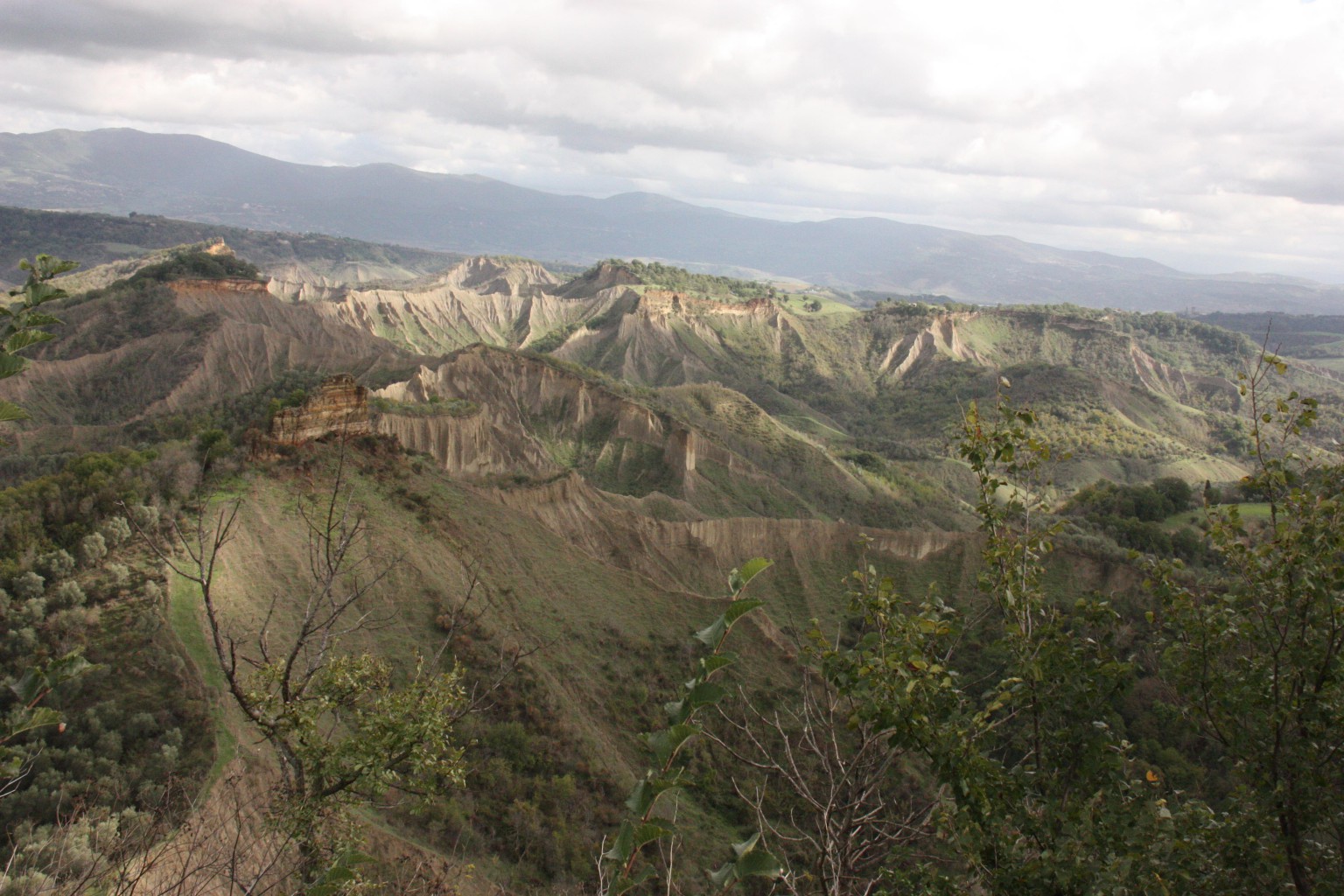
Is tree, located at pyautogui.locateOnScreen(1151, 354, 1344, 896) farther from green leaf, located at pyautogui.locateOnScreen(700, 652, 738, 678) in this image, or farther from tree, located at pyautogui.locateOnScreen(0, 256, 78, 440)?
tree, located at pyautogui.locateOnScreen(0, 256, 78, 440)

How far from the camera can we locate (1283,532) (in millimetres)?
6242

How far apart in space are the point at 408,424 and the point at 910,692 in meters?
42.7

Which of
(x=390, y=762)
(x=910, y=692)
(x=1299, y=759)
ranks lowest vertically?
(x=390, y=762)

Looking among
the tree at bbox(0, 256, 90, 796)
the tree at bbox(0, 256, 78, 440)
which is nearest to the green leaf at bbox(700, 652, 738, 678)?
the tree at bbox(0, 256, 90, 796)

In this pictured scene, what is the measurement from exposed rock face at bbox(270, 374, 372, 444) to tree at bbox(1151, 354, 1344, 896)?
25522mm

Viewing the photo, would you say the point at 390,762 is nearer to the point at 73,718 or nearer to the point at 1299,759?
the point at 1299,759

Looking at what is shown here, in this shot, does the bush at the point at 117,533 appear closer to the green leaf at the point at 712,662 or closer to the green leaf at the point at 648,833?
the green leaf at the point at 648,833

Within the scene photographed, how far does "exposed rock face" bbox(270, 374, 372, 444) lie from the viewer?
26.7m

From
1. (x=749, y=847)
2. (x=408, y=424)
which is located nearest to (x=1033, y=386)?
(x=408, y=424)

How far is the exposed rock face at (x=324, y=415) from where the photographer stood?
26.7m

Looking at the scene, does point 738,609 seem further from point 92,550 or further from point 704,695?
point 92,550

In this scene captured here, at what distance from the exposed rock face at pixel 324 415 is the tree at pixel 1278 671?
25522 millimetres

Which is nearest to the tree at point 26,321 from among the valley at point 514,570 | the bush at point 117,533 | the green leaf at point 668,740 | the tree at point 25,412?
the tree at point 25,412

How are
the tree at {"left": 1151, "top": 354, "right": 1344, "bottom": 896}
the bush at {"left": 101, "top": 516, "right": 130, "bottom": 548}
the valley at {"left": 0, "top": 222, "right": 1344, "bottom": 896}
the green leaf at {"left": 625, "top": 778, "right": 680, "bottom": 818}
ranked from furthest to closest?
1. the bush at {"left": 101, "top": 516, "right": 130, "bottom": 548}
2. the valley at {"left": 0, "top": 222, "right": 1344, "bottom": 896}
3. the tree at {"left": 1151, "top": 354, "right": 1344, "bottom": 896}
4. the green leaf at {"left": 625, "top": 778, "right": 680, "bottom": 818}
